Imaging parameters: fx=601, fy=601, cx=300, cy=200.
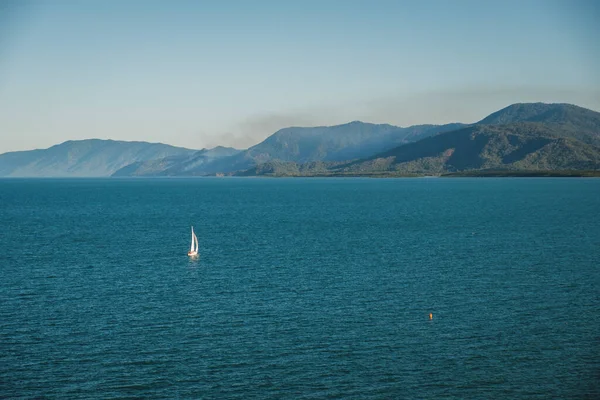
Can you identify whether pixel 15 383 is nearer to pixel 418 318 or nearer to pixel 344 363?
pixel 344 363

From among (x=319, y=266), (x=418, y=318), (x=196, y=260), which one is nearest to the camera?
(x=418, y=318)

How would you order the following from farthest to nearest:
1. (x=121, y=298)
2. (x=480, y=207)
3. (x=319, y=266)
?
1. (x=480, y=207)
2. (x=319, y=266)
3. (x=121, y=298)

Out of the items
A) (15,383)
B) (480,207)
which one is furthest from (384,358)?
(480,207)

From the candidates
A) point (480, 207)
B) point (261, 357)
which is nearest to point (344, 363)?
point (261, 357)

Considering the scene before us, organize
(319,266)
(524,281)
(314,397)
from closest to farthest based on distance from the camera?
(314,397), (524,281), (319,266)

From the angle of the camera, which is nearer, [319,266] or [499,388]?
[499,388]

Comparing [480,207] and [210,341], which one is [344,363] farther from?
[480,207]
